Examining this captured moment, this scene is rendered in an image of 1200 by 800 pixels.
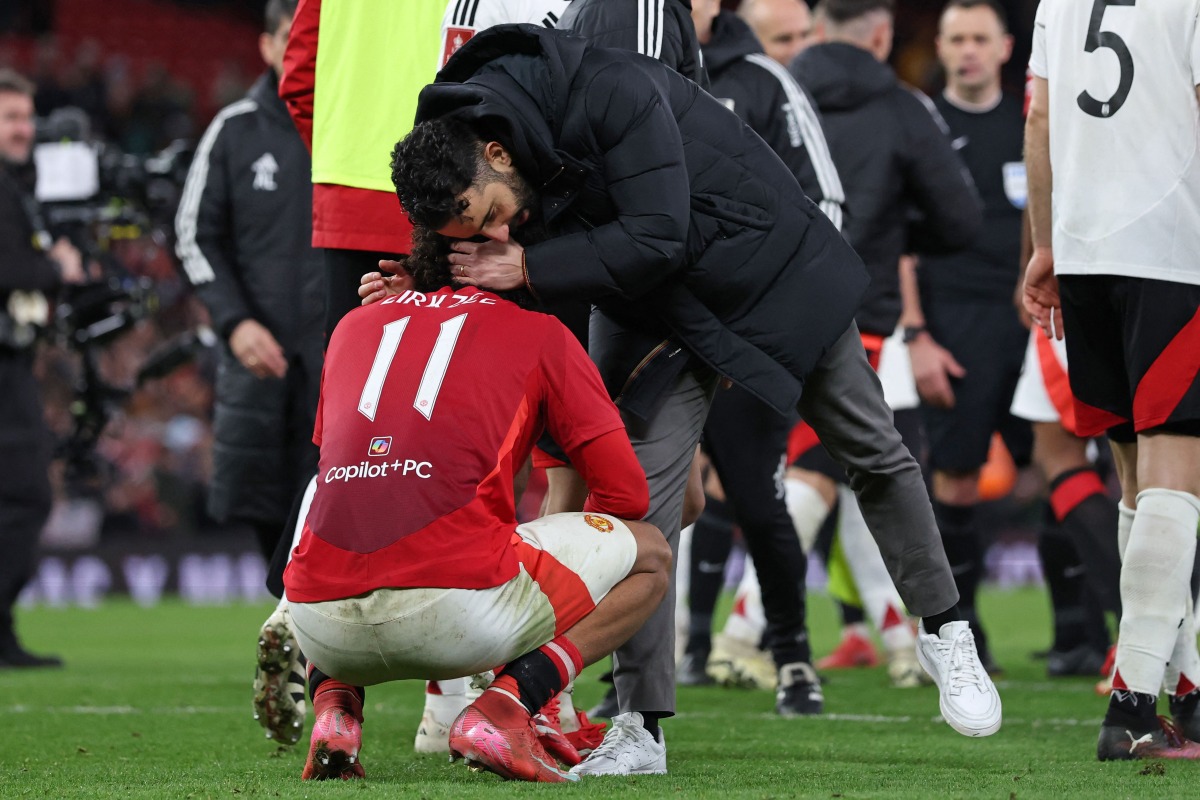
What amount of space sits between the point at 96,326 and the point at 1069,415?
5.55m

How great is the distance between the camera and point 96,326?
923 cm

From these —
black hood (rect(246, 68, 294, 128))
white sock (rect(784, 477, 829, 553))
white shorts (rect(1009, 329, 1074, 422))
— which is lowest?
white sock (rect(784, 477, 829, 553))

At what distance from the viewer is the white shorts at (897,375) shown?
21.8 feet

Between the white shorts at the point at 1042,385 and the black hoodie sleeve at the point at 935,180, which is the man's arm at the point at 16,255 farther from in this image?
the white shorts at the point at 1042,385

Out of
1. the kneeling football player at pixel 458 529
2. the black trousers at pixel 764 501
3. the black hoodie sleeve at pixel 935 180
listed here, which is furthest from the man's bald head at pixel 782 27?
the kneeling football player at pixel 458 529

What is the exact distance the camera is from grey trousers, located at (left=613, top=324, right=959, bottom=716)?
3.73 metres

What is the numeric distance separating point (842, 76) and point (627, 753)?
346 cm

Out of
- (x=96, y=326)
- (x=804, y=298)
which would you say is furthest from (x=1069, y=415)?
(x=96, y=326)

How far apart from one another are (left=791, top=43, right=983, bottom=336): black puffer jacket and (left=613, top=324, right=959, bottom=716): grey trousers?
216cm

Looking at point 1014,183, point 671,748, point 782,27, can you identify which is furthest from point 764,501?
point 1014,183

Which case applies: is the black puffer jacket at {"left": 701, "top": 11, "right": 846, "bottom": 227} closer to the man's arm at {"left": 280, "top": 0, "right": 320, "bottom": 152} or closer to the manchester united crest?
the man's arm at {"left": 280, "top": 0, "right": 320, "bottom": 152}

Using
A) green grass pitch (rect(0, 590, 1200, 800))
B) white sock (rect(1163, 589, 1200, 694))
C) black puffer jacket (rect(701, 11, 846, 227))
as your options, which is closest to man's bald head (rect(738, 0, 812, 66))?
black puffer jacket (rect(701, 11, 846, 227))

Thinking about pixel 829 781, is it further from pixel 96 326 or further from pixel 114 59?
pixel 114 59

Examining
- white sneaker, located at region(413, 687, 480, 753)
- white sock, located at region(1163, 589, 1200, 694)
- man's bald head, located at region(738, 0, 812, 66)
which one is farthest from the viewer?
man's bald head, located at region(738, 0, 812, 66)
